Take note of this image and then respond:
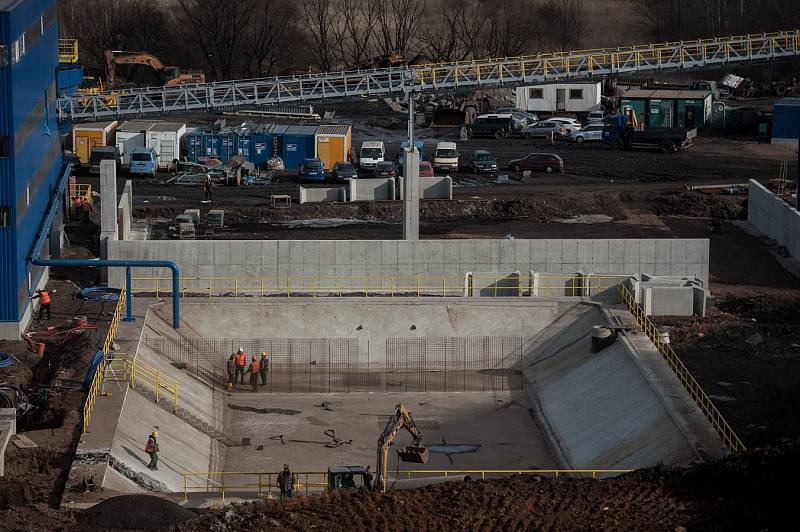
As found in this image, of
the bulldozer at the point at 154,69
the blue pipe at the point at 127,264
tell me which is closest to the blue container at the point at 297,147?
the bulldozer at the point at 154,69

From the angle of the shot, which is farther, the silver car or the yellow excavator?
the silver car

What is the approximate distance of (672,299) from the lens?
43.0m

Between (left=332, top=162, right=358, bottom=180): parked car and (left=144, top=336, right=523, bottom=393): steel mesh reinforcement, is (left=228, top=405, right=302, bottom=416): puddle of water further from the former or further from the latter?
(left=332, top=162, right=358, bottom=180): parked car

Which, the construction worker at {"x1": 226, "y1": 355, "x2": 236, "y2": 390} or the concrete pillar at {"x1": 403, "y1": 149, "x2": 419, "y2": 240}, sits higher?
the concrete pillar at {"x1": 403, "y1": 149, "x2": 419, "y2": 240}

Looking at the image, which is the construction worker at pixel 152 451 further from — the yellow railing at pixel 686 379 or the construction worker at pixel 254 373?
the yellow railing at pixel 686 379

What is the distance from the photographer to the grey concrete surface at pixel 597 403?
32.2m

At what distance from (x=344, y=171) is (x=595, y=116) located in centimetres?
2130

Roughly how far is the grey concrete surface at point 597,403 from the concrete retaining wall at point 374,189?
1679 cm

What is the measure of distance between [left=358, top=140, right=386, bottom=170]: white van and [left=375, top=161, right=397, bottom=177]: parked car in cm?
47

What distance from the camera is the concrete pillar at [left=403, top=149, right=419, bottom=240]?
46.1 meters

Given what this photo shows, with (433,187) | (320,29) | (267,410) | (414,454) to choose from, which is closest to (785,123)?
(433,187)

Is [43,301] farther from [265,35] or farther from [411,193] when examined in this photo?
[265,35]

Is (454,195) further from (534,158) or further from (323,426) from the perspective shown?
(323,426)

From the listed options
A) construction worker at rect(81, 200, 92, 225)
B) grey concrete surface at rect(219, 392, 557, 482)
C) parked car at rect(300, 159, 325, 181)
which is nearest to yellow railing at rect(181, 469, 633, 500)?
grey concrete surface at rect(219, 392, 557, 482)
